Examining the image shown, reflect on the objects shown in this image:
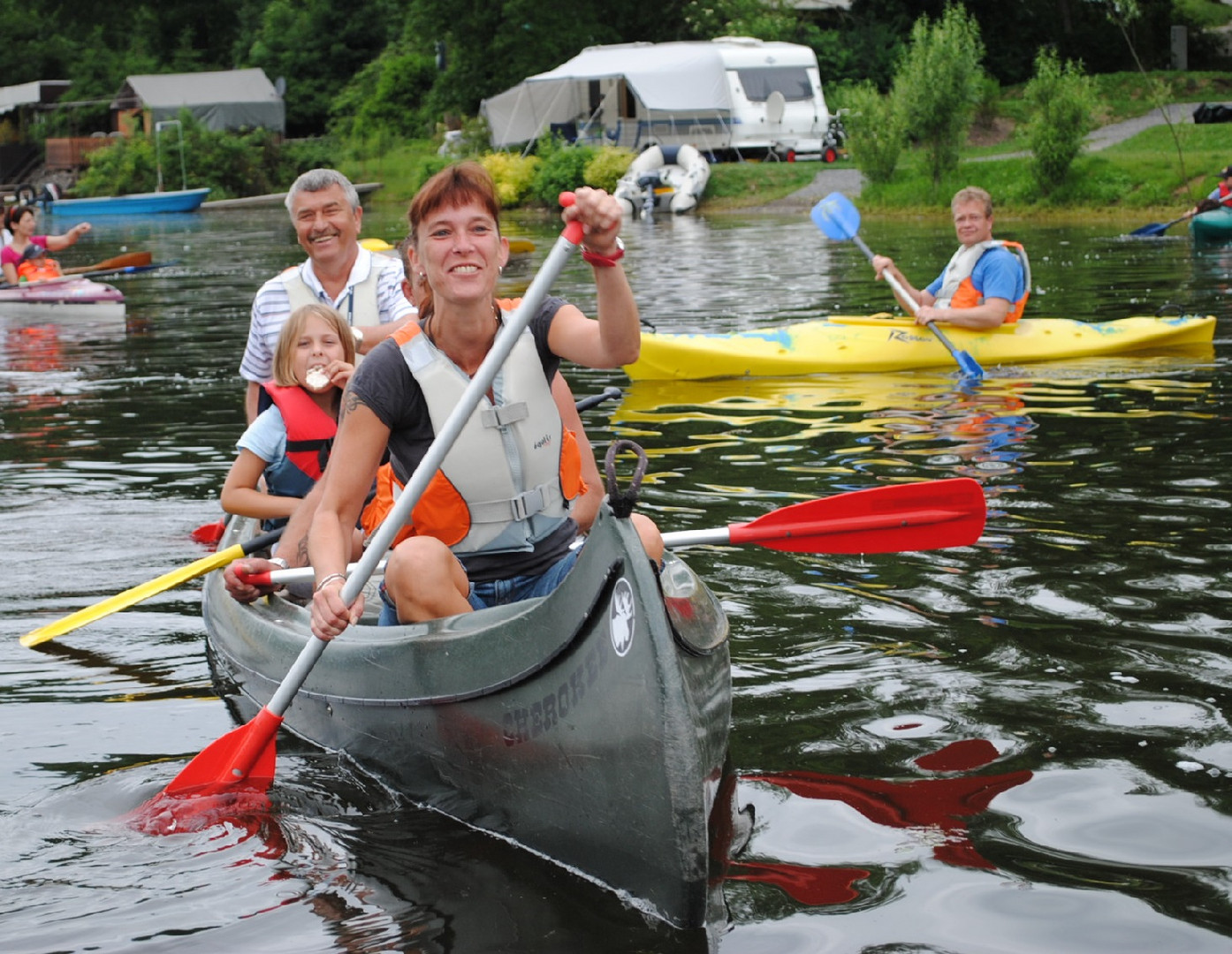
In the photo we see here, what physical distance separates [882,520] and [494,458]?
3.10ft

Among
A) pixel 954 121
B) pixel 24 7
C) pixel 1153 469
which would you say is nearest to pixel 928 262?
pixel 954 121

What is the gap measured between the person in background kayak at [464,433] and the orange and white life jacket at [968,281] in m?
6.09

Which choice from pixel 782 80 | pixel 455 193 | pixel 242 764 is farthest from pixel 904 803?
pixel 782 80

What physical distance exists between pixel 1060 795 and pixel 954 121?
20.9 m

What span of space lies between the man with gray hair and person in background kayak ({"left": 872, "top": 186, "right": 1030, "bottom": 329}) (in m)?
4.27

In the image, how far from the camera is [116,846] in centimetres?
352

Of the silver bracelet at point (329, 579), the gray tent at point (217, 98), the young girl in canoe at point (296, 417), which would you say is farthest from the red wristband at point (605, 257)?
the gray tent at point (217, 98)

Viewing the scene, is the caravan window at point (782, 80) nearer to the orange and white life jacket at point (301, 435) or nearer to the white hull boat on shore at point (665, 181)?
the white hull boat on shore at point (665, 181)

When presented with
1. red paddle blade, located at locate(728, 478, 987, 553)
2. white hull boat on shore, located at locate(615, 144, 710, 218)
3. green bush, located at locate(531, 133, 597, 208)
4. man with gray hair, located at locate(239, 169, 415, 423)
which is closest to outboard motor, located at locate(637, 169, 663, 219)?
white hull boat on shore, located at locate(615, 144, 710, 218)

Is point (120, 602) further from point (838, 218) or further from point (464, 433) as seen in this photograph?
point (838, 218)

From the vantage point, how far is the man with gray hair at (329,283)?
17.2ft

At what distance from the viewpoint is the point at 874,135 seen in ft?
79.9

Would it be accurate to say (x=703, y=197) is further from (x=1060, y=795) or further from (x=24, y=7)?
(x=24, y=7)

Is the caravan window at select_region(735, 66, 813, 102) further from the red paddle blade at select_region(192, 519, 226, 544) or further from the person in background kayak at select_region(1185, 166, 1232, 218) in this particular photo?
the red paddle blade at select_region(192, 519, 226, 544)
